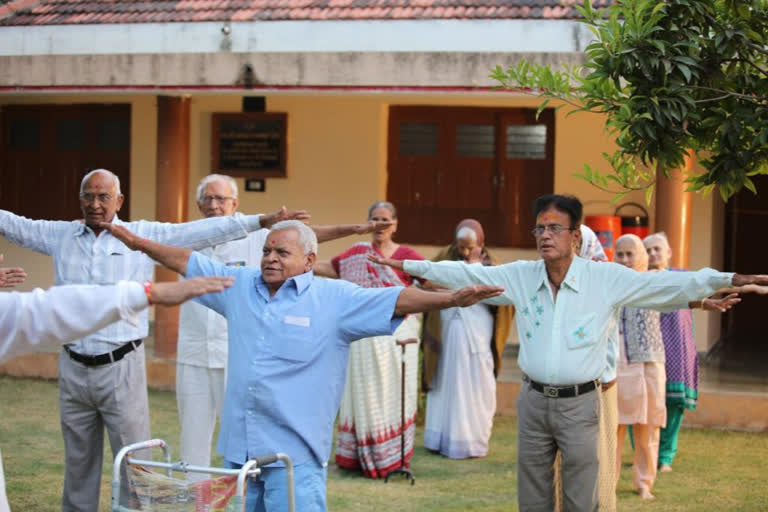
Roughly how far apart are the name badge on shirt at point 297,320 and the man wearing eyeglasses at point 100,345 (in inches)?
49.1

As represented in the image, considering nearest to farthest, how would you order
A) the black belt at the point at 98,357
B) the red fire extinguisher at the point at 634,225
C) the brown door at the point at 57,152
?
the black belt at the point at 98,357
the red fire extinguisher at the point at 634,225
the brown door at the point at 57,152

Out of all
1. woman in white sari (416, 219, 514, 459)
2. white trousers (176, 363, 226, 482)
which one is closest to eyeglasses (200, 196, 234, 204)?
white trousers (176, 363, 226, 482)

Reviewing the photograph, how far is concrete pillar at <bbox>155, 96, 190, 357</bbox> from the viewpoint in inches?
462

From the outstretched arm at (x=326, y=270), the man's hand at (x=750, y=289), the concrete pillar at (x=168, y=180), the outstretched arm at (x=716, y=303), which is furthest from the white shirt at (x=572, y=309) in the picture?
the concrete pillar at (x=168, y=180)

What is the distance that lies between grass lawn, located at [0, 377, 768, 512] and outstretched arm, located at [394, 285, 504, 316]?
3.14m

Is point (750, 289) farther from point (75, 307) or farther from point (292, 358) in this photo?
point (75, 307)

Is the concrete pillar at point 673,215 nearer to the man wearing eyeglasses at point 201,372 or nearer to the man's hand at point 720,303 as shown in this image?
the man wearing eyeglasses at point 201,372

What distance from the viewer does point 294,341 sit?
188 inches

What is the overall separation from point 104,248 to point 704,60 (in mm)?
3138

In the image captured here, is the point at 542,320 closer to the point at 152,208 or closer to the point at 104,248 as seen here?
the point at 104,248

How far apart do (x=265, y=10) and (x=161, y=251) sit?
766cm

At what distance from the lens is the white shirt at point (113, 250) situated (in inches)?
239

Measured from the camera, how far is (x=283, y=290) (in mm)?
4875

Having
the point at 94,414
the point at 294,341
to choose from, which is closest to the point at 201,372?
the point at 94,414
